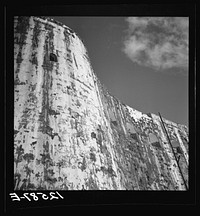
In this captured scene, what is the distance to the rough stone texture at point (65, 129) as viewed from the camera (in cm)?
362

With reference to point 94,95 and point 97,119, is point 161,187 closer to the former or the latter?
point 97,119

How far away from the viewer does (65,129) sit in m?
3.97

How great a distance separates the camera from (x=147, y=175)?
4875 millimetres

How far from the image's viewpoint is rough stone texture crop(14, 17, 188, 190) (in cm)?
362
